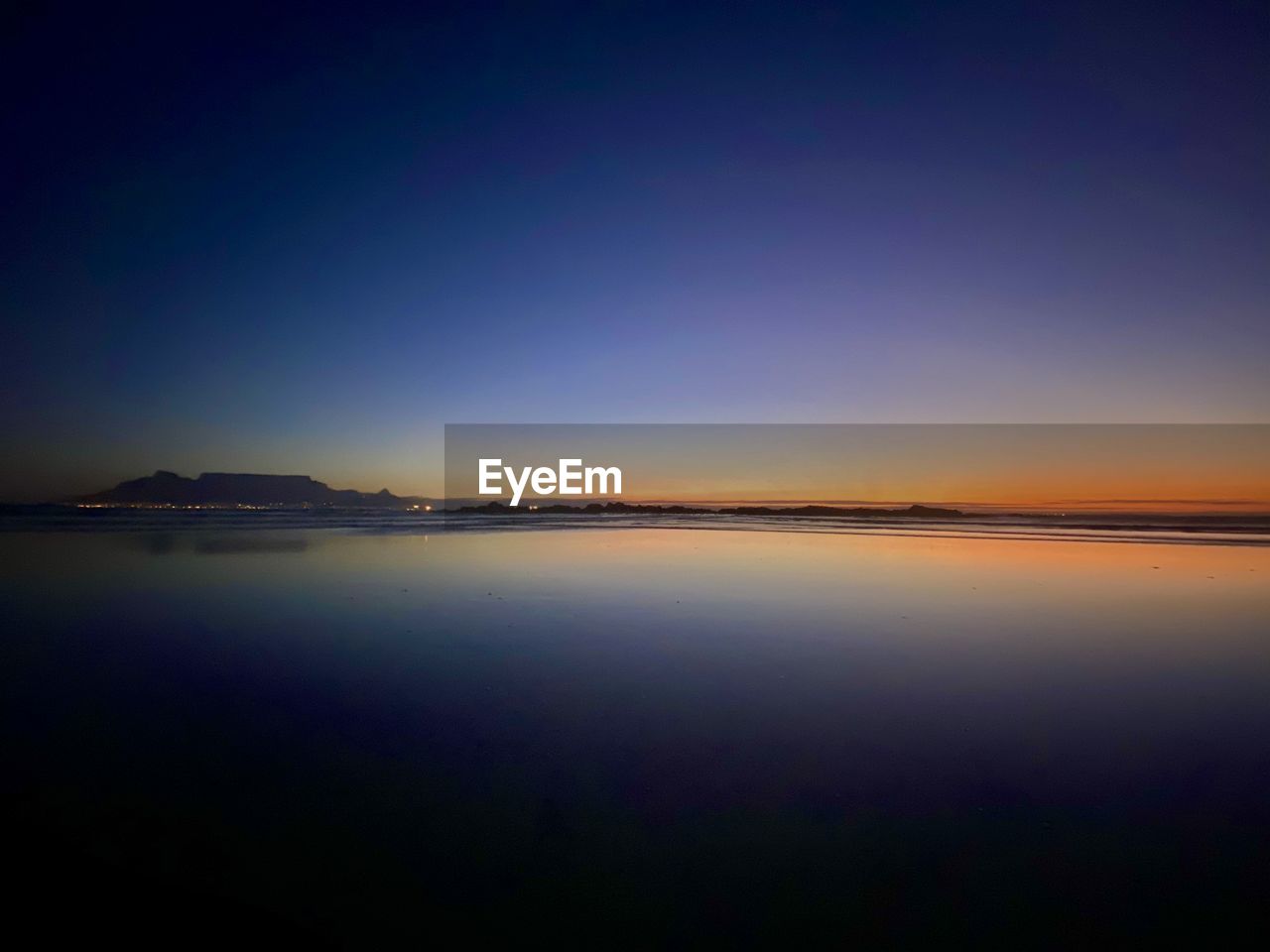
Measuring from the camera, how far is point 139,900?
252 centimetres

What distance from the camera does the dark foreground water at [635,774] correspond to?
101 inches

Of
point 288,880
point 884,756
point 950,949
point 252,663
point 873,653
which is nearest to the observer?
point 950,949

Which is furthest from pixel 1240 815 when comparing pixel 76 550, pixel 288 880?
pixel 76 550

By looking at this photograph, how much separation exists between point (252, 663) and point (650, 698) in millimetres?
3543

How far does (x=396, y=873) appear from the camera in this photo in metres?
2.72

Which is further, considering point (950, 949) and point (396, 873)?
point (396, 873)

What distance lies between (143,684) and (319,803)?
284cm

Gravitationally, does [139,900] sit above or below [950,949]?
above

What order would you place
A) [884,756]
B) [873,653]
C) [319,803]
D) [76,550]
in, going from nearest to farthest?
→ [319,803] → [884,756] → [873,653] → [76,550]

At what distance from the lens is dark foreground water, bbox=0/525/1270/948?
2.56 m

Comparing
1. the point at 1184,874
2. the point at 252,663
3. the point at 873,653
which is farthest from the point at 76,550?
the point at 1184,874

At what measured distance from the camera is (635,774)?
12.2 ft

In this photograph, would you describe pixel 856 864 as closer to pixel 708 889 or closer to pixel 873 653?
pixel 708 889

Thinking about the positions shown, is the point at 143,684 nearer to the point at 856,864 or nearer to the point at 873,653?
the point at 856,864
